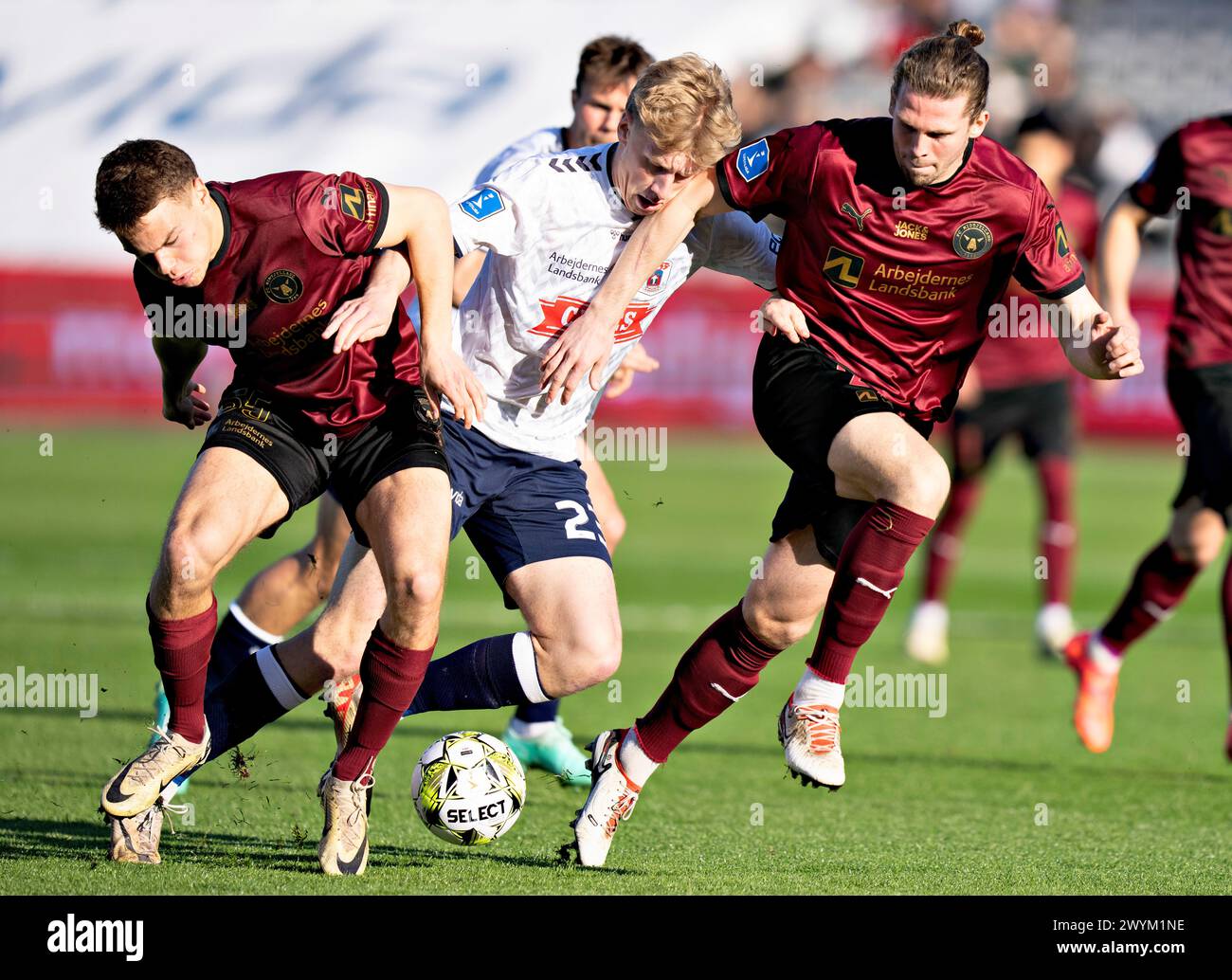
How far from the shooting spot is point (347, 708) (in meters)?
5.20

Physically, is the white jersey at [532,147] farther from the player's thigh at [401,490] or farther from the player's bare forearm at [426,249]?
the player's thigh at [401,490]

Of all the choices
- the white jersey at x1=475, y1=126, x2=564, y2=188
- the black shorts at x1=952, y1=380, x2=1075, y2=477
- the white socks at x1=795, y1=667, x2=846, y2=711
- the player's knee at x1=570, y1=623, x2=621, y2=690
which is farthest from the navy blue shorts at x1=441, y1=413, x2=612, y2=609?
the black shorts at x1=952, y1=380, x2=1075, y2=477

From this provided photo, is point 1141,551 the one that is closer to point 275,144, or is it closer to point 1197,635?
point 1197,635

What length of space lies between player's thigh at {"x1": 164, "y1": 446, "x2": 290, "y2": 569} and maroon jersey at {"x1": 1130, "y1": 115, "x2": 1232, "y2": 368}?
3.73m

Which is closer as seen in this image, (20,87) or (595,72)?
(595,72)

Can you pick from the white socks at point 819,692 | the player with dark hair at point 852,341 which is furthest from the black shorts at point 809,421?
the white socks at point 819,692

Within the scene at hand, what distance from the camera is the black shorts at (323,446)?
473cm

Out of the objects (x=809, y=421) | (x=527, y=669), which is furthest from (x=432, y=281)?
(x=527, y=669)

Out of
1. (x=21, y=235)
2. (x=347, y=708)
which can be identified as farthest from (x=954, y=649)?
(x=21, y=235)

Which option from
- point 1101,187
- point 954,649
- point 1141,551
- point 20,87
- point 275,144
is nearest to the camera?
point 954,649

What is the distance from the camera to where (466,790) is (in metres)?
4.88

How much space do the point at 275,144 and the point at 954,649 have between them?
1873 centimetres

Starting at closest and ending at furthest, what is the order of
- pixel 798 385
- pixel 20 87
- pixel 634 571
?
pixel 798 385, pixel 634 571, pixel 20 87

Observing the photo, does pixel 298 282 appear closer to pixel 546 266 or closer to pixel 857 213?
pixel 546 266
